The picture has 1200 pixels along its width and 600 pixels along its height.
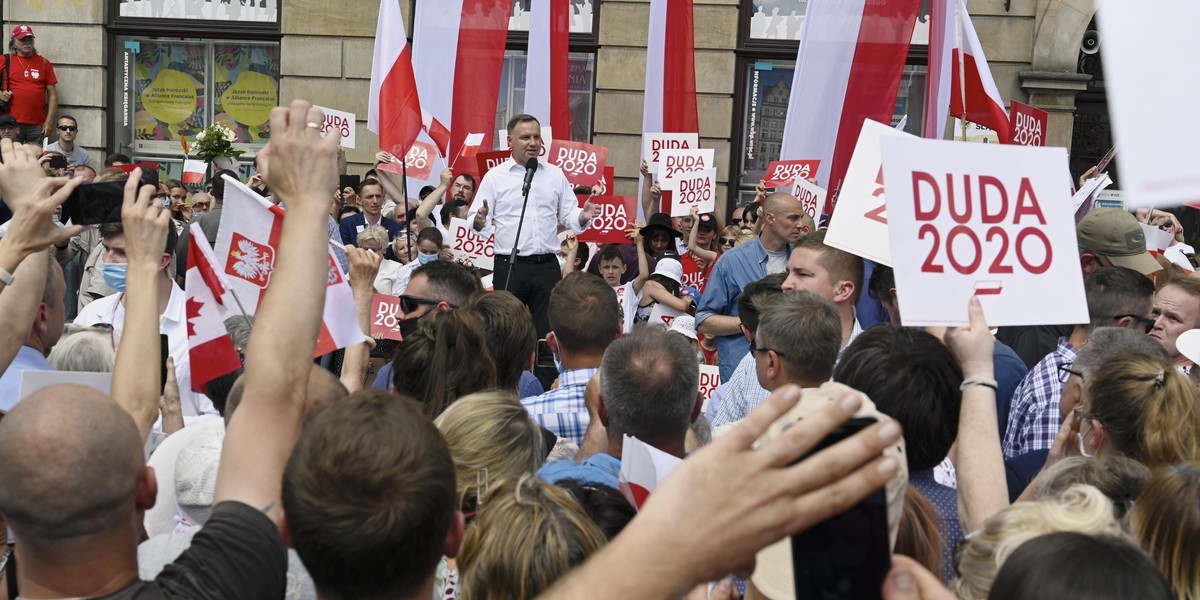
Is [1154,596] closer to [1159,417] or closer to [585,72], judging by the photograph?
[1159,417]

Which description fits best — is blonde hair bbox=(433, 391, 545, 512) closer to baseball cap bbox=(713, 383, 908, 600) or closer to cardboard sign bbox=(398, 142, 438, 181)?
baseball cap bbox=(713, 383, 908, 600)

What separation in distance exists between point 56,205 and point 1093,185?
6795 millimetres

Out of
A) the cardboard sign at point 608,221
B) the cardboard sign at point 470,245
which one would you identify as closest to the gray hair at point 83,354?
the cardboard sign at point 470,245

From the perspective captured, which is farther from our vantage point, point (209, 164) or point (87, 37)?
point (87, 37)

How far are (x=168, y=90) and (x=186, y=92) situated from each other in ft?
0.82

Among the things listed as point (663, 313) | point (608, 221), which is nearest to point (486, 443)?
point (663, 313)

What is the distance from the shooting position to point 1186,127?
1.80 meters

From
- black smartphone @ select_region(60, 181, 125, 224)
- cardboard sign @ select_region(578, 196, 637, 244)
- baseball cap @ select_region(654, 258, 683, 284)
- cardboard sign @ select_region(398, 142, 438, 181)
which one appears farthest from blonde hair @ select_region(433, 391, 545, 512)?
cardboard sign @ select_region(398, 142, 438, 181)

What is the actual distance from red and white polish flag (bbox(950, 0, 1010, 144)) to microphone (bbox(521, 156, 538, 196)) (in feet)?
10.5

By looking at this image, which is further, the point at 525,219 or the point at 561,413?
the point at 525,219

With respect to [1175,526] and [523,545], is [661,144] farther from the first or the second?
[523,545]

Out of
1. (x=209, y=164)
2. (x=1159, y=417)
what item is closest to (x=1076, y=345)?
(x=1159, y=417)

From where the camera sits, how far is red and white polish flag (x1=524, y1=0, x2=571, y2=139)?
434 inches

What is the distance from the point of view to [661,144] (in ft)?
35.0
